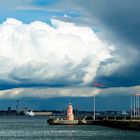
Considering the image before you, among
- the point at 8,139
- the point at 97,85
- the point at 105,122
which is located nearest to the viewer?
the point at 8,139

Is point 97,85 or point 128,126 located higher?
point 97,85

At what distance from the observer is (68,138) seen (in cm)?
13750

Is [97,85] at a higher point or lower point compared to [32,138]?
higher

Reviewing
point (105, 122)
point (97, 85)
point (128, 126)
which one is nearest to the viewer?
point (128, 126)

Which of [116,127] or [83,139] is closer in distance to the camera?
[83,139]

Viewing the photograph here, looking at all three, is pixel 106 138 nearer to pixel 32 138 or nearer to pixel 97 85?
pixel 32 138

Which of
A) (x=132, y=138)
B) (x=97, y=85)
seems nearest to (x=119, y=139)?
(x=132, y=138)

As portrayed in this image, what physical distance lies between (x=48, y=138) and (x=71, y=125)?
2491 inches

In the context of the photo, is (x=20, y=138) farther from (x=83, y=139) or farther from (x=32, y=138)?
(x=83, y=139)

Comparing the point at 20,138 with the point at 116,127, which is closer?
the point at 20,138

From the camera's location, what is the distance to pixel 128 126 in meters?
172

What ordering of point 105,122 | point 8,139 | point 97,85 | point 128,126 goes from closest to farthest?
point 8,139 < point 128,126 < point 97,85 < point 105,122

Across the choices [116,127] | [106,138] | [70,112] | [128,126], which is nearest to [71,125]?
[70,112]

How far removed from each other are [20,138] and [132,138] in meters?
24.5
